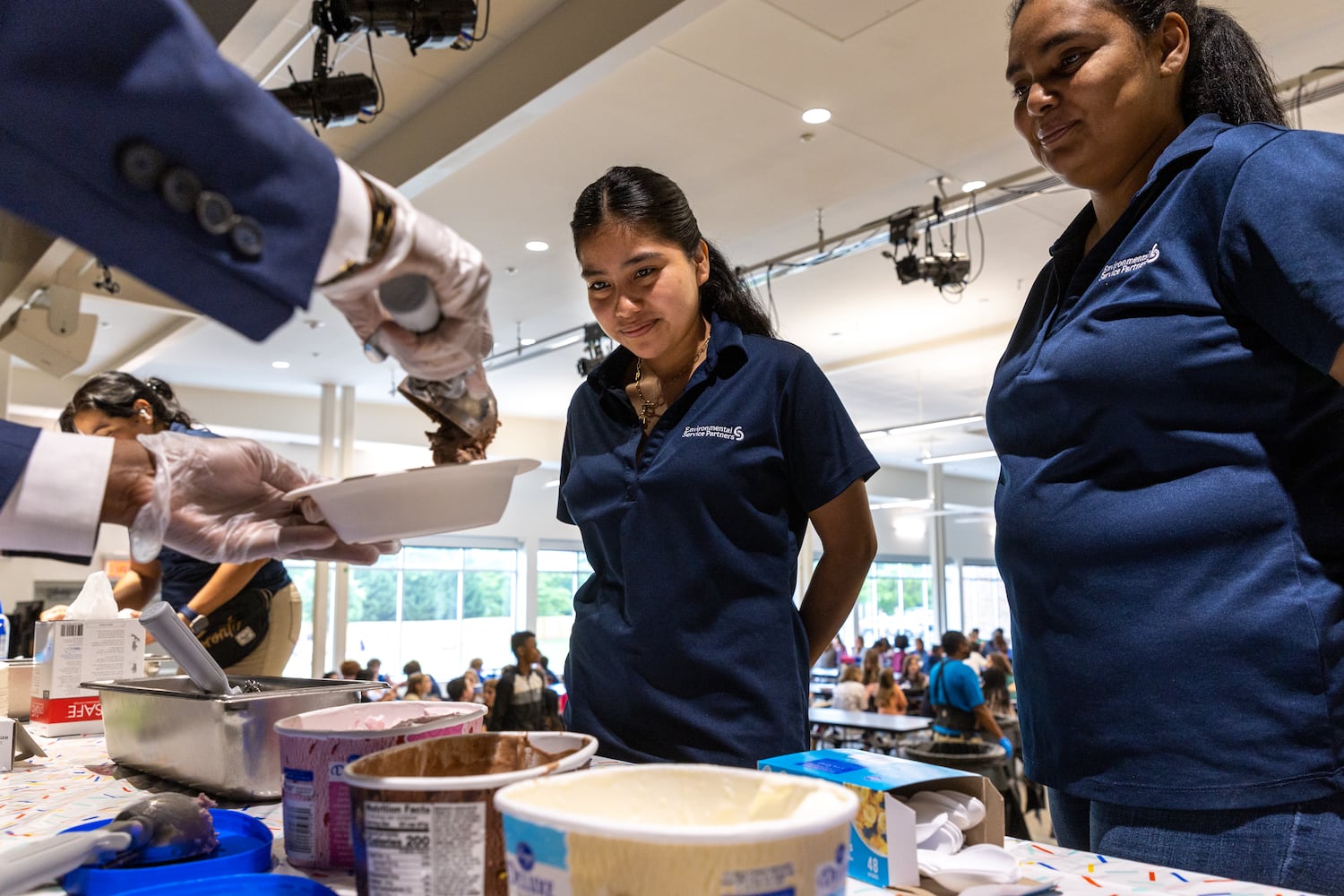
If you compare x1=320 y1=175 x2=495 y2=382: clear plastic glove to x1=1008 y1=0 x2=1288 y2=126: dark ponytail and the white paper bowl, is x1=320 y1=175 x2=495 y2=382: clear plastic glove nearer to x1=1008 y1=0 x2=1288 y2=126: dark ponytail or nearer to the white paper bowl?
the white paper bowl

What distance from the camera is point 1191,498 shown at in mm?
919

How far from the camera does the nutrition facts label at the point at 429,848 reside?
58 cm

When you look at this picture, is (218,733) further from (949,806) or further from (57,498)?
(949,806)

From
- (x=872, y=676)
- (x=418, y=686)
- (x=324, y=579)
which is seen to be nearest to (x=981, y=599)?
(x=872, y=676)

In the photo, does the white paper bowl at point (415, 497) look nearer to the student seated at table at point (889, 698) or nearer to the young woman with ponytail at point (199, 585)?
the young woman with ponytail at point (199, 585)

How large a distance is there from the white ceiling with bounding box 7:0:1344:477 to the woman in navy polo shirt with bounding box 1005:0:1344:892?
2.51 metres

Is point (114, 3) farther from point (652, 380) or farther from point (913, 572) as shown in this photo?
point (913, 572)

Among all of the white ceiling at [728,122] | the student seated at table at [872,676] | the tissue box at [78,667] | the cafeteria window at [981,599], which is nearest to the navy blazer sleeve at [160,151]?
the tissue box at [78,667]

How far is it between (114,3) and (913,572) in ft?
63.7

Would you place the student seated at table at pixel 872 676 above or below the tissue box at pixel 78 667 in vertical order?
below

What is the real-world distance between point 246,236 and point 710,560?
0.79 m

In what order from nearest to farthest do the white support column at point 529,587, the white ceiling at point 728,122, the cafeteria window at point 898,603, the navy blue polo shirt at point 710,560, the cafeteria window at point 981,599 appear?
the navy blue polo shirt at point 710,560 → the white ceiling at point 728,122 → the white support column at point 529,587 → the cafeteria window at point 898,603 → the cafeteria window at point 981,599

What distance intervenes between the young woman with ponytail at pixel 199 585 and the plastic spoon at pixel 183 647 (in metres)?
0.99

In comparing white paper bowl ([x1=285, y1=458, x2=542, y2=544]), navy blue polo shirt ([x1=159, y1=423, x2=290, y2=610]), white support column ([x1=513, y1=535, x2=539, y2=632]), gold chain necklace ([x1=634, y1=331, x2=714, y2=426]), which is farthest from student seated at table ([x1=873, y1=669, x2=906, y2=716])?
white paper bowl ([x1=285, y1=458, x2=542, y2=544])
